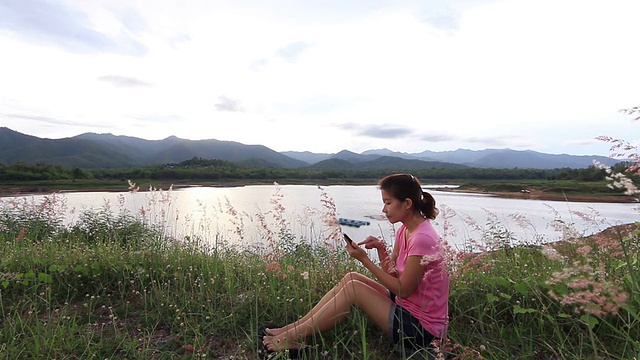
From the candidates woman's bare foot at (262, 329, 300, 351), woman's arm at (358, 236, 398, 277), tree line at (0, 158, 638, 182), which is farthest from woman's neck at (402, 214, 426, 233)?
tree line at (0, 158, 638, 182)

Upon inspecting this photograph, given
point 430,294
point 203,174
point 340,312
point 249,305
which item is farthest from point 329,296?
point 203,174

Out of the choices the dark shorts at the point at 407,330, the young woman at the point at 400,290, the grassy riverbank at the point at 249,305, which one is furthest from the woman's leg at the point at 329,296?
Answer: the dark shorts at the point at 407,330

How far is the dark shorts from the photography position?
80.9 inches

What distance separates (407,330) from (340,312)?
0.42 meters

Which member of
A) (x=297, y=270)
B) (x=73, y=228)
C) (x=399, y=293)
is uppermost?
(x=399, y=293)

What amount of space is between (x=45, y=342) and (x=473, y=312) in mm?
2861

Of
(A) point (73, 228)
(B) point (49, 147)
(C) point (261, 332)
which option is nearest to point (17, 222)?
(A) point (73, 228)

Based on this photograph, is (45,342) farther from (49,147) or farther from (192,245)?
(49,147)

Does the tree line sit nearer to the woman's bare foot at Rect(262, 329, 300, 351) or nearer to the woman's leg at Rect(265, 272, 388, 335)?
the woman's leg at Rect(265, 272, 388, 335)

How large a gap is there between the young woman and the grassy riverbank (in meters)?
0.12

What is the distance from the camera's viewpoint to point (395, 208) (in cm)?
226

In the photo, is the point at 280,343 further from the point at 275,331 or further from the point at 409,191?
the point at 409,191

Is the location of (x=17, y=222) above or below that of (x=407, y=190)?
below

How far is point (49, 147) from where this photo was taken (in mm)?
140750
